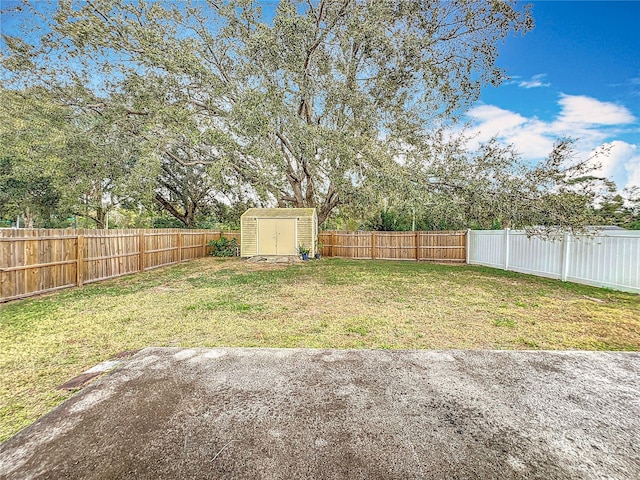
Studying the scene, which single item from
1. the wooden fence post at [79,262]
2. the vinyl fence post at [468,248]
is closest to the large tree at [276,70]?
the vinyl fence post at [468,248]

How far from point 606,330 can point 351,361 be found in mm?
3512

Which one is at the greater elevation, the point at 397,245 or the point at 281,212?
the point at 281,212

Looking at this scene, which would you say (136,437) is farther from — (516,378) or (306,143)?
(306,143)

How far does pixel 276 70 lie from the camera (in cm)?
1027

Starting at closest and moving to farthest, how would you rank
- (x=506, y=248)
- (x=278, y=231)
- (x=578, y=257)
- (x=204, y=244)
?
(x=578, y=257), (x=506, y=248), (x=278, y=231), (x=204, y=244)

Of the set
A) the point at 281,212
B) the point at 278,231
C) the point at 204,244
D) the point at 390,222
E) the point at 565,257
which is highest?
the point at 281,212

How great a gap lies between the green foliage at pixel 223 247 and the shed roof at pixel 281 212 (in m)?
1.91

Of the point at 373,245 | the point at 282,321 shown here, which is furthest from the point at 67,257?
the point at 373,245

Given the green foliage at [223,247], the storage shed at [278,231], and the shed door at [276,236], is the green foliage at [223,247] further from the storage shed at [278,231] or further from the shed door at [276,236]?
the shed door at [276,236]

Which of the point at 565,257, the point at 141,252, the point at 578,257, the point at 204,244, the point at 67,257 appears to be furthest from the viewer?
the point at 204,244

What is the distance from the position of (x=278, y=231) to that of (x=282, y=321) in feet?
31.3

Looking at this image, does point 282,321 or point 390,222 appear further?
point 390,222

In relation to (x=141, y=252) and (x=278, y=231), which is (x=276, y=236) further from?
(x=141, y=252)

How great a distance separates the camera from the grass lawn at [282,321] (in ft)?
9.37
